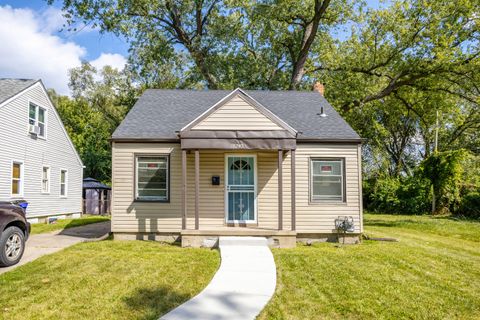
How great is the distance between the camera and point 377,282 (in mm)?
6172

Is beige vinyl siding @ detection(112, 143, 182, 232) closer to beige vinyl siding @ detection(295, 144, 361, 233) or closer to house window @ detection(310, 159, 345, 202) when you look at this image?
beige vinyl siding @ detection(295, 144, 361, 233)

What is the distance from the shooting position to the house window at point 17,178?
14.7m

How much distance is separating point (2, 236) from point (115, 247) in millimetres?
2609

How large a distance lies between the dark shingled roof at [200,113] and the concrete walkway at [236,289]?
3828mm

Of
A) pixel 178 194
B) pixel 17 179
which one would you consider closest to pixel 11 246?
pixel 178 194

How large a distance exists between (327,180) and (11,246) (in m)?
7.73

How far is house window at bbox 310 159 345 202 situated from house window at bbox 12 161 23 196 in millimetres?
12122

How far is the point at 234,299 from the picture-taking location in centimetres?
520

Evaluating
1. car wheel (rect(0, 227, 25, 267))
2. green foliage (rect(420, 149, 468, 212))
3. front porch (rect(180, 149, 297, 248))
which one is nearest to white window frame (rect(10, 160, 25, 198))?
car wheel (rect(0, 227, 25, 267))

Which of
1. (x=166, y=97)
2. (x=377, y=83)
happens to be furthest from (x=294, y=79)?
(x=166, y=97)

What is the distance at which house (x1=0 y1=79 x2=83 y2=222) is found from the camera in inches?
558

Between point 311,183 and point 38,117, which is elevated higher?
point 38,117

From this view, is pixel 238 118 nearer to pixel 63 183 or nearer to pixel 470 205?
pixel 63 183

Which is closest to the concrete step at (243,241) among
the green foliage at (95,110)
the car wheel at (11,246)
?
the car wheel at (11,246)
